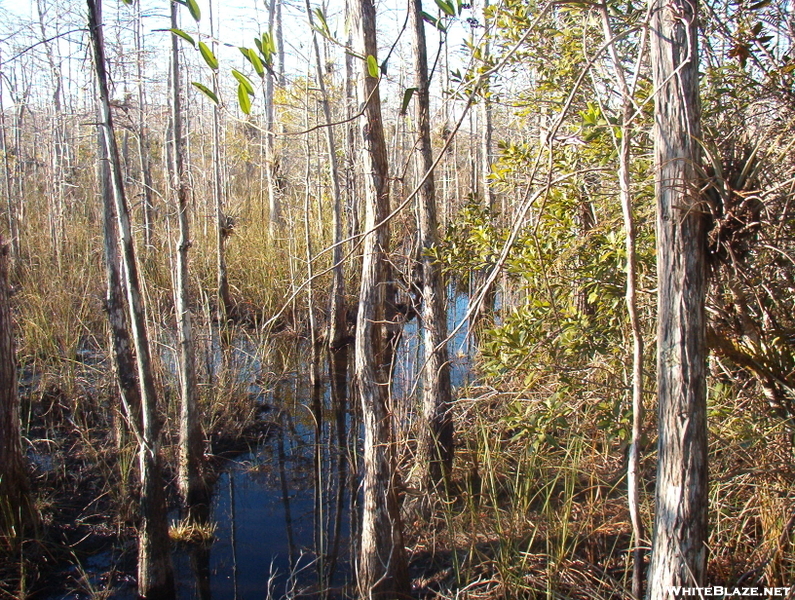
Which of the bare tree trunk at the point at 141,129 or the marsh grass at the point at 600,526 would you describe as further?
the bare tree trunk at the point at 141,129

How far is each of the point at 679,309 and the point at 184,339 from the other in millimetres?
3561

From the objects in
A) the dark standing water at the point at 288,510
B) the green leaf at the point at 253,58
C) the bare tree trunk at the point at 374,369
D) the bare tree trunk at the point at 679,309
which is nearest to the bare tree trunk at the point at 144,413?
Answer: the dark standing water at the point at 288,510

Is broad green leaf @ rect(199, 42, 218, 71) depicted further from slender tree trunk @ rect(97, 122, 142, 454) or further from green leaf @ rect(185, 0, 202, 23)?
slender tree trunk @ rect(97, 122, 142, 454)

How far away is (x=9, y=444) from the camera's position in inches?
155

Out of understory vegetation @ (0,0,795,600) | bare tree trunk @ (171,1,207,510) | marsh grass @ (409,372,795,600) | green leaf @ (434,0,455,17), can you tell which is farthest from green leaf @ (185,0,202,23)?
bare tree trunk @ (171,1,207,510)

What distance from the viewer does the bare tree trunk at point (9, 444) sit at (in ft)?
12.7

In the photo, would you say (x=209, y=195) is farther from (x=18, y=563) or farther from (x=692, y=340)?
(x=692, y=340)

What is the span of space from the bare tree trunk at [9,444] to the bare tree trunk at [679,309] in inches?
150

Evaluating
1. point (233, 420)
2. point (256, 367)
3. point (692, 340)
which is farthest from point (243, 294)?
point (692, 340)

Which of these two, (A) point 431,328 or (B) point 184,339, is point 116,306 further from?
(A) point 431,328

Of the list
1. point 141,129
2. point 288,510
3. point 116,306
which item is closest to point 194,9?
point 116,306

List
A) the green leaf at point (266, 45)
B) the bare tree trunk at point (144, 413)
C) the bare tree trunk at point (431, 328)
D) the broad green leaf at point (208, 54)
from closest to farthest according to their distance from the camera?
the broad green leaf at point (208, 54) → the green leaf at point (266, 45) → the bare tree trunk at point (144, 413) → the bare tree trunk at point (431, 328)

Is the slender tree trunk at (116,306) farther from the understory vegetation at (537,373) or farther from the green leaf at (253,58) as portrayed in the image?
the green leaf at (253,58)

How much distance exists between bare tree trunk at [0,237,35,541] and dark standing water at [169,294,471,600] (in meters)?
1.03
